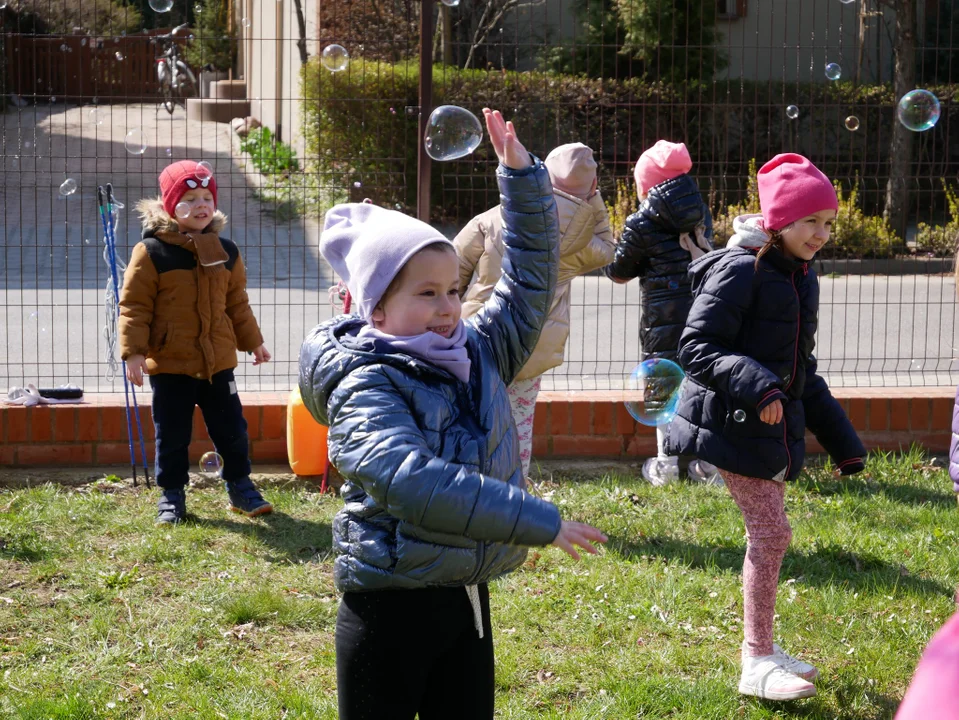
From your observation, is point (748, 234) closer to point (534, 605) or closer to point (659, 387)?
point (659, 387)

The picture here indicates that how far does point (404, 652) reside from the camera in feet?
8.13

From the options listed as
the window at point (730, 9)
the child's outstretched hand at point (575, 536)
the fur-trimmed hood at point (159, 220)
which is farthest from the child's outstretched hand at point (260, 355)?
the window at point (730, 9)

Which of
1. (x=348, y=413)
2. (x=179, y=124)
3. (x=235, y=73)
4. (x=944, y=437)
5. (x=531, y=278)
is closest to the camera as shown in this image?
(x=348, y=413)

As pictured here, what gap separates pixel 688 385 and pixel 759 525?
50cm

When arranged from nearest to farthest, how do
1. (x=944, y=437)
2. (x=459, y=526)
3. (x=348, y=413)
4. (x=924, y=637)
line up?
(x=459, y=526) → (x=348, y=413) → (x=924, y=637) → (x=944, y=437)

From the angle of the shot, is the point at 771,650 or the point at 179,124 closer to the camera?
the point at 771,650

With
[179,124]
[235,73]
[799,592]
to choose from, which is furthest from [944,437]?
[235,73]

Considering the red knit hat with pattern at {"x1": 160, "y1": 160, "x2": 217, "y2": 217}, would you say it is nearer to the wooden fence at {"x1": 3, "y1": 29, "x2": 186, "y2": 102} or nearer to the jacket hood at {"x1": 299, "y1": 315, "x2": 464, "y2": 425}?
the wooden fence at {"x1": 3, "y1": 29, "x2": 186, "y2": 102}

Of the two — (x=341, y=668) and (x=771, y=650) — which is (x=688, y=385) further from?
(x=341, y=668)

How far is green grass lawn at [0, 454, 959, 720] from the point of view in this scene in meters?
3.68

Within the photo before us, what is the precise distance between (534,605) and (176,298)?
6.97 ft

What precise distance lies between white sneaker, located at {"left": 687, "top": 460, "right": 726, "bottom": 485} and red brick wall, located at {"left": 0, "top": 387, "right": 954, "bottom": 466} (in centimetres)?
38

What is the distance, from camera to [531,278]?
2732mm

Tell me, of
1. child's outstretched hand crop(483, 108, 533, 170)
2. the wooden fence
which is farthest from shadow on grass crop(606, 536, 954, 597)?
the wooden fence
